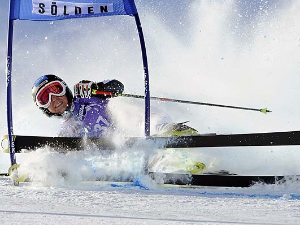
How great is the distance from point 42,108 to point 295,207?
11.6 ft

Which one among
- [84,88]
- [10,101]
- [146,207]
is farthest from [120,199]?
[84,88]

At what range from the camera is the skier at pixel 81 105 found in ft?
18.1

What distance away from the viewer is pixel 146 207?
2.86 metres

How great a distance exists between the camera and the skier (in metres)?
5.52

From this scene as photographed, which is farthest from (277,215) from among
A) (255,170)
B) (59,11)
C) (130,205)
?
(59,11)

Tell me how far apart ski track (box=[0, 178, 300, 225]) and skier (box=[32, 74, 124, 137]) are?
183 centimetres

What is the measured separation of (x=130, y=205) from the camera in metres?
2.92

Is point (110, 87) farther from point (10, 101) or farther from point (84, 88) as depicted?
point (10, 101)

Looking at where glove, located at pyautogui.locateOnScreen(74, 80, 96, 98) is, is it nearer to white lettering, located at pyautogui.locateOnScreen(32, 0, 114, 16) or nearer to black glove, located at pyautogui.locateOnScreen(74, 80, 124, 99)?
black glove, located at pyautogui.locateOnScreen(74, 80, 124, 99)

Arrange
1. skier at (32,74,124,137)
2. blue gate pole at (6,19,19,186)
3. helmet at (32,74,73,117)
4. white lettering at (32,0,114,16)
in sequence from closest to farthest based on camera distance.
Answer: blue gate pole at (6,19,19,186), white lettering at (32,0,114,16), helmet at (32,74,73,117), skier at (32,74,124,137)

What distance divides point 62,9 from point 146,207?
2915mm

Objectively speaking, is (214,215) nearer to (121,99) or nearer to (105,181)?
(105,181)

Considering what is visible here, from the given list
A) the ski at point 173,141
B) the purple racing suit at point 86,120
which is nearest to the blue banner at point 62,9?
the purple racing suit at point 86,120

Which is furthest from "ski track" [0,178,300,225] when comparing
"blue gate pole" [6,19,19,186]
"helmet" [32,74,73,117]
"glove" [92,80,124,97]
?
"glove" [92,80,124,97]
